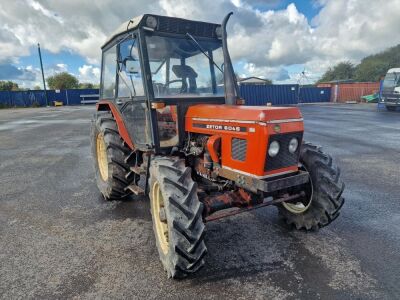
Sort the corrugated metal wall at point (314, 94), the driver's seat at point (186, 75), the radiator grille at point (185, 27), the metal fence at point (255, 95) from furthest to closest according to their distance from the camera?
the corrugated metal wall at point (314, 94), the metal fence at point (255, 95), the driver's seat at point (186, 75), the radiator grille at point (185, 27)

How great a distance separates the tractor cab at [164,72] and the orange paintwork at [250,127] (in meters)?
0.53

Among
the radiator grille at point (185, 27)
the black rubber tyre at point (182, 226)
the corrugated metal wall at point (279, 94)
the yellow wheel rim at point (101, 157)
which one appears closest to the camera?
the black rubber tyre at point (182, 226)

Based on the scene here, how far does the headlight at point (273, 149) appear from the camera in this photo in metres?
2.82

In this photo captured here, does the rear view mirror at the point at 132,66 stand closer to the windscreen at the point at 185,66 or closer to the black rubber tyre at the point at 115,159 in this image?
the windscreen at the point at 185,66

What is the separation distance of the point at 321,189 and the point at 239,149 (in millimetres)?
1064

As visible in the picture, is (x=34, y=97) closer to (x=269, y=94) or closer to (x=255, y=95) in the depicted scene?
(x=255, y=95)

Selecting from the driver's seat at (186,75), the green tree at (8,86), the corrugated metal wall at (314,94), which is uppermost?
the green tree at (8,86)

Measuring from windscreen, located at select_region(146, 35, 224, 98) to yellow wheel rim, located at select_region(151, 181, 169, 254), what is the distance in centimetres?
110

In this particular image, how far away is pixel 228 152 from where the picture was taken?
10.2 ft

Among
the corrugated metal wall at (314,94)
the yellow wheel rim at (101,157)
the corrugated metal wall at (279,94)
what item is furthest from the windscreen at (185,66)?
the corrugated metal wall at (314,94)

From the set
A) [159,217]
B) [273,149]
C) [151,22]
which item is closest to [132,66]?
[151,22]

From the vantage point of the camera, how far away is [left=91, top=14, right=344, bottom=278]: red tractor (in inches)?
110

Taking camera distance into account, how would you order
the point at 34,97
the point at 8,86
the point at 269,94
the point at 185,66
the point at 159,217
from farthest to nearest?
1. the point at 8,86
2. the point at 34,97
3. the point at 269,94
4. the point at 185,66
5. the point at 159,217

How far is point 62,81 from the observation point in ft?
169
